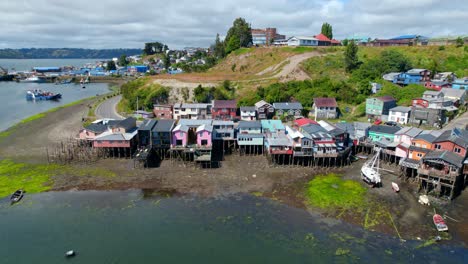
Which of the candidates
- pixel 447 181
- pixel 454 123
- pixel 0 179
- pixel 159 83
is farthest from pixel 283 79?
pixel 0 179

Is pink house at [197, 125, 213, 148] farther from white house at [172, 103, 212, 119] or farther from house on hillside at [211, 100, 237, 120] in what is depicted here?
white house at [172, 103, 212, 119]

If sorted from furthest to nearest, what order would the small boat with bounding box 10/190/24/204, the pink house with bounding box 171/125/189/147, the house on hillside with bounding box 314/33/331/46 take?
the house on hillside with bounding box 314/33/331/46
the pink house with bounding box 171/125/189/147
the small boat with bounding box 10/190/24/204

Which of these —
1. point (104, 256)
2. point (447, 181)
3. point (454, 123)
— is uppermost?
point (454, 123)

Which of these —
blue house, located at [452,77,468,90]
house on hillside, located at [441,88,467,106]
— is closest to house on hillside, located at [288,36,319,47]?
blue house, located at [452,77,468,90]

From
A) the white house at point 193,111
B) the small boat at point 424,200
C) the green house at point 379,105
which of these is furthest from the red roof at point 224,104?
the small boat at point 424,200

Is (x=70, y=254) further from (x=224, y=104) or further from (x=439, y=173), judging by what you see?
(x=224, y=104)

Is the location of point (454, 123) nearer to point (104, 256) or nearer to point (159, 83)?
point (104, 256)

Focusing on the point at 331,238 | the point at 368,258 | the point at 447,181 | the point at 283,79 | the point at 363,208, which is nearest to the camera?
the point at 368,258
